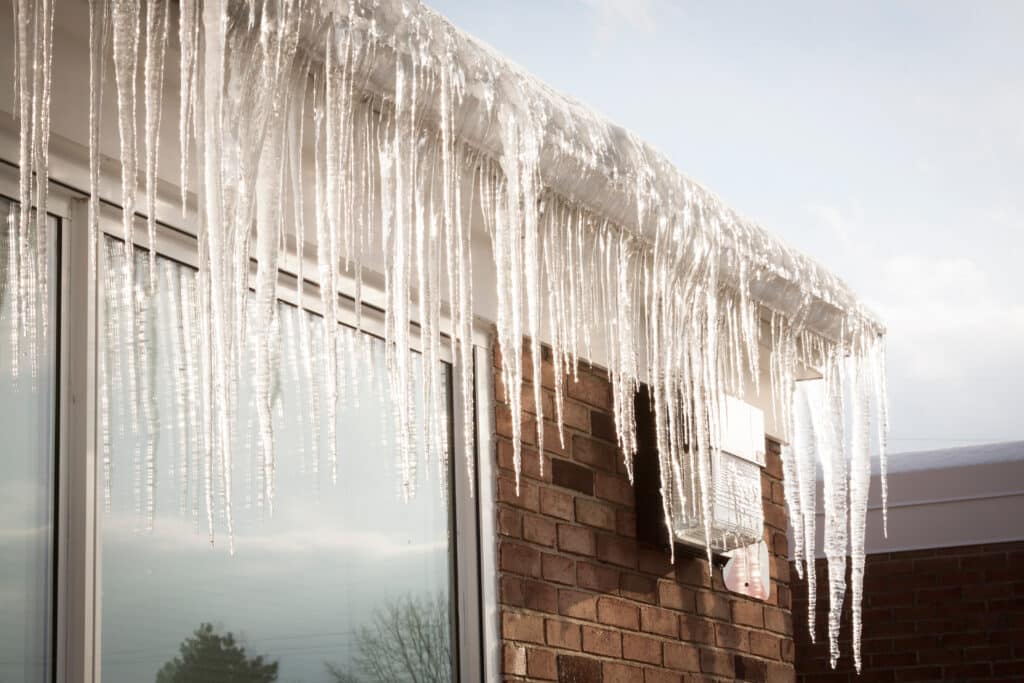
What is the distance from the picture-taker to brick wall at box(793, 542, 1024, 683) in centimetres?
829

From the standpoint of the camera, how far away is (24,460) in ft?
7.98

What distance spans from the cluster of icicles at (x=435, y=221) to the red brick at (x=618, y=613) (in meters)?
0.30

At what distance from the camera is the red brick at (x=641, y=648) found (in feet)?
13.3

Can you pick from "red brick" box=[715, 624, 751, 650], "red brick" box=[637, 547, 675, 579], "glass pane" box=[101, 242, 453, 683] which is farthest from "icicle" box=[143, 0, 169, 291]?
"red brick" box=[715, 624, 751, 650]

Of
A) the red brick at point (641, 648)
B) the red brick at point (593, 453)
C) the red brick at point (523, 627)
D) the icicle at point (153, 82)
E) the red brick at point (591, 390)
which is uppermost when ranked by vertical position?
the icicle at point (153, 82)

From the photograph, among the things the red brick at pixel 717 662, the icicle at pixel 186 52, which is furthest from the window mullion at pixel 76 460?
the red brick at pixel 717 662

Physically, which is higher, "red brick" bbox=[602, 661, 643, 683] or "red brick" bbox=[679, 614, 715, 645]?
"red brick" bbox=[679, 614, 715, 645]

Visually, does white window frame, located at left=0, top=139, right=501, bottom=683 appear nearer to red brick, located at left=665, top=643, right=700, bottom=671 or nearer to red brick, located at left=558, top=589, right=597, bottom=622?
red brick, located at left=558, top=589, right=597, bottom=622

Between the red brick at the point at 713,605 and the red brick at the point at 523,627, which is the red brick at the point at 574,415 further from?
the red brick at the point at 713,605

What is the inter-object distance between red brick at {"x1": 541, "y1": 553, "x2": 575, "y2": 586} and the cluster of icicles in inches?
14.5

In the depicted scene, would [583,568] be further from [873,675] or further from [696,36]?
[696,36]

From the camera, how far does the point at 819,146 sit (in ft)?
36.9

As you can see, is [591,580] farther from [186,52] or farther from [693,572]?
[186,52]

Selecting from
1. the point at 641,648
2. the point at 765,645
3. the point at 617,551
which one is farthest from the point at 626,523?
the point at 765,645
